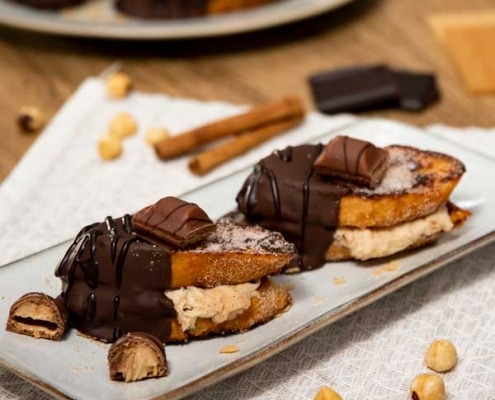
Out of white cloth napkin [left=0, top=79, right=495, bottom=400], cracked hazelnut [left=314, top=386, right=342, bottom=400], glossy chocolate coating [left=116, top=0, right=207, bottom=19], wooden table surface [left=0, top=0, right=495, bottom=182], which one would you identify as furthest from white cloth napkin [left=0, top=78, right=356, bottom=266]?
cracked hazelnut [left=314, top=386, right=342, bottom=400]

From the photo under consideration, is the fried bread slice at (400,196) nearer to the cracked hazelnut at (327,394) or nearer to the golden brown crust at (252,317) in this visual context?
the golden brown crust at (252,317)

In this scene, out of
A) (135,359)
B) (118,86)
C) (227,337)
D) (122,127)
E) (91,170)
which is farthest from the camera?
(118,86)

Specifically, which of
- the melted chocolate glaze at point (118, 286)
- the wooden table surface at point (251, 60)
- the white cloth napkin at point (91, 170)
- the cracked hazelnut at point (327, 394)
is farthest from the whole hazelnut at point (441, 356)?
the wooden table surface at point (251, 60)

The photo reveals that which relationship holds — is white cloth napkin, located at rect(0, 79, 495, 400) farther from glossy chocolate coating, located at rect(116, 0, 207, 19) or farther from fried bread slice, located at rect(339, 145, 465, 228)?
glossy chocolate coating, located at rect(116, 0, 207, 19)

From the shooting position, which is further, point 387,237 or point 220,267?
point 387,237

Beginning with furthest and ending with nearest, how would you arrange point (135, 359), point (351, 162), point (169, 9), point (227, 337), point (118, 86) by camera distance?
point (169, 9)
point (118, 86)
point (351, 162)
point (227, 337)
point (135, 359)

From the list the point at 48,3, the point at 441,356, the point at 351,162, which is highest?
the point at 48,3

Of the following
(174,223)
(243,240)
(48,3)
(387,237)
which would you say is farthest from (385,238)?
(48,3)

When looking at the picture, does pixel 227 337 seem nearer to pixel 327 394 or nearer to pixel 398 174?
pixel 327 394
